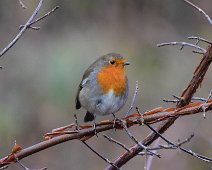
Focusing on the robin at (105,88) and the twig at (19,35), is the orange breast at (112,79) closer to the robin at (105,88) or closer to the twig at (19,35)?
the robin at (105,88)

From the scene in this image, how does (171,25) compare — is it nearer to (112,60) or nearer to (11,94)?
(11,94)

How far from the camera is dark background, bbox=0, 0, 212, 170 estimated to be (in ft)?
19.1

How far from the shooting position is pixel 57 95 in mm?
5805

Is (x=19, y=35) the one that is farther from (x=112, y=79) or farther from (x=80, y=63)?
(x=80, y=63)

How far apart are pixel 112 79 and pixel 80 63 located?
7.74 feet

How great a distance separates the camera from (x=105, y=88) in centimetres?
359

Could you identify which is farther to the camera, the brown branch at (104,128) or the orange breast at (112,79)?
the orange breast at (112,79)

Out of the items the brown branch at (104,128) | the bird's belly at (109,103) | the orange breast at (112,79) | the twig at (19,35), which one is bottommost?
the brown branch at (104,128)

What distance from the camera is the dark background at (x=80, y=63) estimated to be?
5836 millimetres

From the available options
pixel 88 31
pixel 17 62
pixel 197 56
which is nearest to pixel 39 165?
pixel 17 62

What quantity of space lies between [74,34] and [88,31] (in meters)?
0.18

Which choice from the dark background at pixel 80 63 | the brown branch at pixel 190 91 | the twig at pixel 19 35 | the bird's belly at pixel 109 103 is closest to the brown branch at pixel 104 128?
the brown branch at pixel 190 91

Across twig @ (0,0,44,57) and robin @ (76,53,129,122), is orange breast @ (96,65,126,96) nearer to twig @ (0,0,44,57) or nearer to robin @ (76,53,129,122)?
robin @ (76,53,129,122)

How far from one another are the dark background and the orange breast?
1.95m
